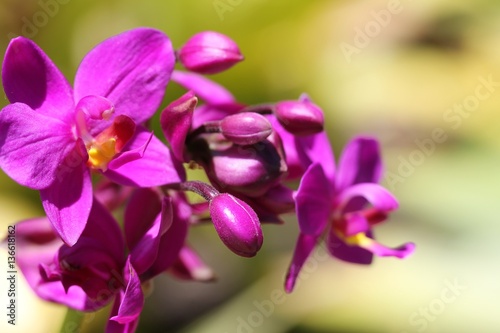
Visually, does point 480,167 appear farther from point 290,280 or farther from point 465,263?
point 290,280

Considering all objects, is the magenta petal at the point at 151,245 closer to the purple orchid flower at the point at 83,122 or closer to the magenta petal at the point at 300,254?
the purple orchid flower at the point at 83,122

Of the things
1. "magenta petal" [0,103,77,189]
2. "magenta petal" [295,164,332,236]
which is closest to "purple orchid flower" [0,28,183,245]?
"magenta petal" [0,103,77,189]

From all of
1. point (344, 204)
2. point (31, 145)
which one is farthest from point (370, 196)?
point (31, 145)

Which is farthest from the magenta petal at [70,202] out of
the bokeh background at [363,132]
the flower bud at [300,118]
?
the bokeh background at [363,132]

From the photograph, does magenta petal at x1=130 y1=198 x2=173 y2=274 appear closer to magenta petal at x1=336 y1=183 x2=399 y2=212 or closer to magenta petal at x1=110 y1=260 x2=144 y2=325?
magenta petal at x1=110 y1=260 x2=144 y2=325

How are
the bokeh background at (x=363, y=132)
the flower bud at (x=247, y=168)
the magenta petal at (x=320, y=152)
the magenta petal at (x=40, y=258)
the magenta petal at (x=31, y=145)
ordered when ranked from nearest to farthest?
the magenta petal at (x=31, y=145), the flower bud at (x=247, y=168), the magenta petal at (x=40, y=258), the magenta petal at (x=320, y=152), the bokeh background at (x=363, y=132)

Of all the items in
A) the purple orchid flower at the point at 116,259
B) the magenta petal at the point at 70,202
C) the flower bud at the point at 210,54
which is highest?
the flower bud at the point at 210,54
